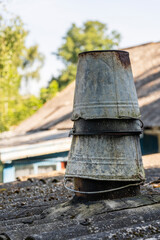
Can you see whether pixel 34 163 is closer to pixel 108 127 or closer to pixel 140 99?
pixel 140 99

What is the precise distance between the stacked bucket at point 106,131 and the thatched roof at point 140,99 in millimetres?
7717

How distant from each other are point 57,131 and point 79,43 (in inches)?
1185

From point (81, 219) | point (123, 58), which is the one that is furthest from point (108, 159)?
point (123, 58)

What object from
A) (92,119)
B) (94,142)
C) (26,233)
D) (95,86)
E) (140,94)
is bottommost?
(26,233)

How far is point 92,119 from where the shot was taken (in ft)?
11.2

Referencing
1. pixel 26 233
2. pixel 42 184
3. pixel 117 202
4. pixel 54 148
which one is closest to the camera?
pixel 26 233

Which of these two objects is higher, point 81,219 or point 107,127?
point 107,127

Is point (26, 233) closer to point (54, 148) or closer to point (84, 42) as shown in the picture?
point (54, 148)

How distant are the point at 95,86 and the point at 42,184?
2419 millimetres

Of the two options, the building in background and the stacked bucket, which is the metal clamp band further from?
the building in background

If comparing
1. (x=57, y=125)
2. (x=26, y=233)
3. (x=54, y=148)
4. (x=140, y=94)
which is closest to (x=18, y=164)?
(x=54, y=148)

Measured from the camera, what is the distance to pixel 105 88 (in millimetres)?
3412

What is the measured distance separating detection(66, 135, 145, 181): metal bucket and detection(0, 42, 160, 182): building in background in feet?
17.2

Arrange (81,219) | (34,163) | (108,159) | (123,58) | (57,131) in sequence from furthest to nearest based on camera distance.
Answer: (57,131)
(34,163)
(123,58)
(108,159)
(81,219)
